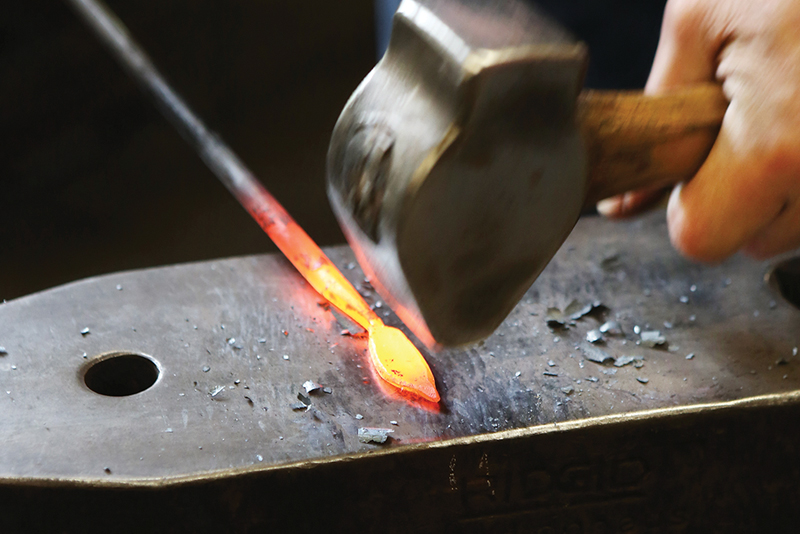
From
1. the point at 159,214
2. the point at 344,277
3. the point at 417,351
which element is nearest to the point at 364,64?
the point at 159,214

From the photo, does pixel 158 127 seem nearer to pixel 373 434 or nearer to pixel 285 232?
pixel 285 232

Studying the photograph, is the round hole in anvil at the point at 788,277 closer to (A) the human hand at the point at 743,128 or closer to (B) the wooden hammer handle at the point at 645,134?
→ (A) the human hand at the point at 743,128

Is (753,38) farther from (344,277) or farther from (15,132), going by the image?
(15,132)

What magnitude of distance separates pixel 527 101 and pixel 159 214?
2.08 metres

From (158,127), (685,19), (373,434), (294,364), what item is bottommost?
(373,434)

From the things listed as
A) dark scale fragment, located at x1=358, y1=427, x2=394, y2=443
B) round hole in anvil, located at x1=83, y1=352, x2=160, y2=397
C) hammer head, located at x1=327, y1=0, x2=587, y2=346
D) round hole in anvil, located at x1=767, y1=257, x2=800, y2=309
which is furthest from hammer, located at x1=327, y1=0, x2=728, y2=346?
round hole in anvil, located at x1=767, y1=257, x2=800, y2=309

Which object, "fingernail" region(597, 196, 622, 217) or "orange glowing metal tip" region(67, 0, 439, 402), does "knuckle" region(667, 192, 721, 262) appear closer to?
"fingernail" region(597, 196, 622, 217)

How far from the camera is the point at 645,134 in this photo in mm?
679

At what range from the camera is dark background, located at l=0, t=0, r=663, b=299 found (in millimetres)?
2045

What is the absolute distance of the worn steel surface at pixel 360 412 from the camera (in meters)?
0.71

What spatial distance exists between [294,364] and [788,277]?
2.61 ft

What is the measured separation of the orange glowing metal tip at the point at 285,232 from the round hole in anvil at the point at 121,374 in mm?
249

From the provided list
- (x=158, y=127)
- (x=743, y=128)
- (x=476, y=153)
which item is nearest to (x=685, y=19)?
(x=743, y=128)

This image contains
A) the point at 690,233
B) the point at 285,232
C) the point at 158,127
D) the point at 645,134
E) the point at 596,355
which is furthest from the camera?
the point at 158,127
